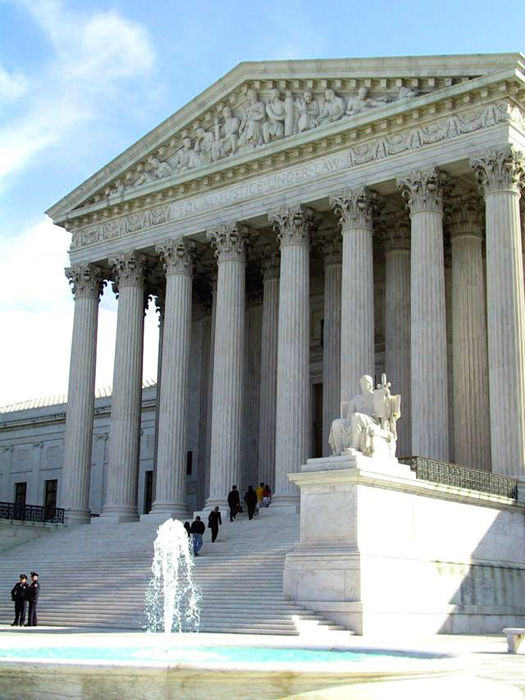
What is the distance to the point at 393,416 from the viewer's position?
27.2 metres

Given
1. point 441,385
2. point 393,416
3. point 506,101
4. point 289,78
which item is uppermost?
point 289,78

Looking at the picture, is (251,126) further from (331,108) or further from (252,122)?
(331,108)

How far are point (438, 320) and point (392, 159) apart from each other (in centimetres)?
660

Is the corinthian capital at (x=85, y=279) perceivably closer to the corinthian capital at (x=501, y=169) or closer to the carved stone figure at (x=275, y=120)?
the carved stone figure at (x=275, y=120)

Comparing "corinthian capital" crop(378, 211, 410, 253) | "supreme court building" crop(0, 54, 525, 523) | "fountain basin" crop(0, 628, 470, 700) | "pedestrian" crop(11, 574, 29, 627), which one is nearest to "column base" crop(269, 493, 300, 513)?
"supreme court building" crop(0, 54, 525, 523)

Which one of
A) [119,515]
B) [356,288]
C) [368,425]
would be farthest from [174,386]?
[368,425]

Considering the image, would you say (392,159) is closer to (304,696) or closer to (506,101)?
(506,101)

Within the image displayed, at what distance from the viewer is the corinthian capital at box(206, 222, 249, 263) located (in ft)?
138

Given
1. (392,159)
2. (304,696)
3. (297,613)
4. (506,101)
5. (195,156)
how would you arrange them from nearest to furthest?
(304,696) < (297,613) < (506,101) < (392,159) < (195,156)

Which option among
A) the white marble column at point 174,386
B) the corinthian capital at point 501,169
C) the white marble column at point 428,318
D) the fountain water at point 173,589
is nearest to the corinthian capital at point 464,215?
the white marble column at point 428,318

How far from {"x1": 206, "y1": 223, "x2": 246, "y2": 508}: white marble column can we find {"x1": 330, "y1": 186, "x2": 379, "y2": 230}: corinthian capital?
544 centimetres

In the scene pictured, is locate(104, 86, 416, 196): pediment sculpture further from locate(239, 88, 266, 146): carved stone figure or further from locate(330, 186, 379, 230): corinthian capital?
locate(330, 186, 379, 230): corinthian capital

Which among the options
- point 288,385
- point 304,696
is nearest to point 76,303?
point 288,385

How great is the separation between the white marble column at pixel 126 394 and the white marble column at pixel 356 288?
1180 cm
